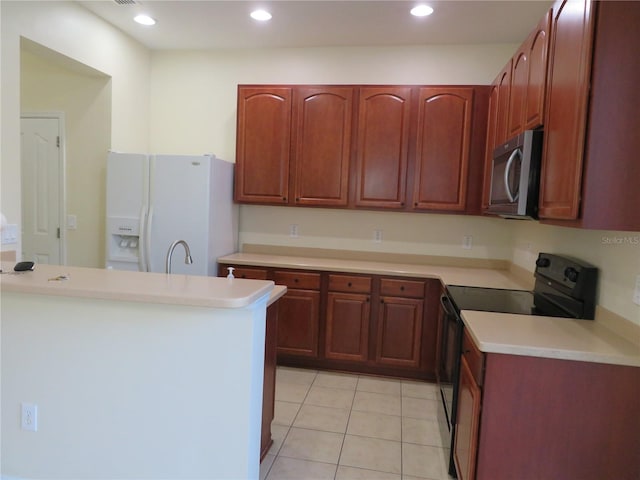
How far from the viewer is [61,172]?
3639 millimetres

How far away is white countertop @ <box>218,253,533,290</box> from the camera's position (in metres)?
3.13

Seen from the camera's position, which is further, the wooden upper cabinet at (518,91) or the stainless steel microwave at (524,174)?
the wooden upper cabinet at (518,91)

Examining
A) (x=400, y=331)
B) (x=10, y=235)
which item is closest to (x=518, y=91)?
(x=400, y=331)

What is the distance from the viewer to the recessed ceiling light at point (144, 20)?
130 inches

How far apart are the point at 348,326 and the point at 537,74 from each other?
2266 mm

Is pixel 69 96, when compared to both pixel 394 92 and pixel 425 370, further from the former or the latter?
pixel 425 370

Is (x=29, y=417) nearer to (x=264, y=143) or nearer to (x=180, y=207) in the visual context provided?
(x=180, y=207)

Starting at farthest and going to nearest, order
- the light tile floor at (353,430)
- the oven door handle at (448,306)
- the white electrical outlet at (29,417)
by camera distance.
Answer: the oven door handle at (448,306)
the light tile floor at (353,430)
the white electrical outlet at (29,417)

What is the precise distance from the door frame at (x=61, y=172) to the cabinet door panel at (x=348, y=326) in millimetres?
2445

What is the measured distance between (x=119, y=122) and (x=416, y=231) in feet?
9.47

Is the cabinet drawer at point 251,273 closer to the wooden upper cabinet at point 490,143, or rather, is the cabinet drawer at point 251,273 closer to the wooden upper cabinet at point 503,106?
the wooden upper cabinet at point 490,143

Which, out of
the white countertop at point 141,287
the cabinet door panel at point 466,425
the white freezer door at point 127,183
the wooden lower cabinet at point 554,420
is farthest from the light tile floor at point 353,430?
the white freezer door at point 127,183

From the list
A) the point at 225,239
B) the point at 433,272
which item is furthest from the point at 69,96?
the point at 433,272

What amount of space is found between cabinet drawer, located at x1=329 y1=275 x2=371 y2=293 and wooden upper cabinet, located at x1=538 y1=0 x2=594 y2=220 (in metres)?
1.66
